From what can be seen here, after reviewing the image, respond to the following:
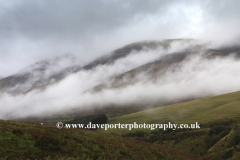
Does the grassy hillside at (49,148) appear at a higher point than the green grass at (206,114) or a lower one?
higher

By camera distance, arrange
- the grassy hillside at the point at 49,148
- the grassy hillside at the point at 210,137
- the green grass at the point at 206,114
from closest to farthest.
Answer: the grassy hillside at the point at 49,148
the grassy hillside at the point at 210,137
the green grass at the point at 206,114

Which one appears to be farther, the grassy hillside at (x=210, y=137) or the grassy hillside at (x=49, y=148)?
the grassy hillside at (x=210, y=137)

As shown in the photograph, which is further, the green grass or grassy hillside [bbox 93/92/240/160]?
the green grass

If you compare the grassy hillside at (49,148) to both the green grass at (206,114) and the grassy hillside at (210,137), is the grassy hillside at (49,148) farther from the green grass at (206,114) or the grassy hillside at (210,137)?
the green grass at (206,114)

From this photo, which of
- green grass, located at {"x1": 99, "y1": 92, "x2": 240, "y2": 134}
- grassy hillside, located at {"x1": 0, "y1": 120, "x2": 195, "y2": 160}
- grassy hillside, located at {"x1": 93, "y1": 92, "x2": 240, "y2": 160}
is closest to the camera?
grassy hillside, located at {"x1": 0, "y1": 120, "x2": 195, "y2": 160}

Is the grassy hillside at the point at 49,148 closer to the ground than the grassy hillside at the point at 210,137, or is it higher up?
higher up

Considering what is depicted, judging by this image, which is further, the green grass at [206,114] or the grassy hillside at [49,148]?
the green grass at [206,114]

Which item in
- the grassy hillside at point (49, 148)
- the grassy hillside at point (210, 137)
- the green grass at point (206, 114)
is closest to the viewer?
the grassy hillside at point (49, 148)

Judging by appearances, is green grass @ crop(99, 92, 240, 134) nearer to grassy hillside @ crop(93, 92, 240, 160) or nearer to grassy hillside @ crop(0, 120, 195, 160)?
grassy hillside @ crop(93, 92, 240, 160)

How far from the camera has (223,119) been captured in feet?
307

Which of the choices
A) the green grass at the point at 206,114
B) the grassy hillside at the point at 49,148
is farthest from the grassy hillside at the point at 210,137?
the grassy hillside at the point at 49,148

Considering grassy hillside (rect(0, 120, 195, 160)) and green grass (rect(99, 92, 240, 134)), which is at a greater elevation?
grassy hillside (rect(0, 120, 195, 160))

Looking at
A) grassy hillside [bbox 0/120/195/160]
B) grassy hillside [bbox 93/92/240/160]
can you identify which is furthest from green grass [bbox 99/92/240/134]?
grassy hillside [bbox 0/120/195/160]

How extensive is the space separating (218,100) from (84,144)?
492 ft
